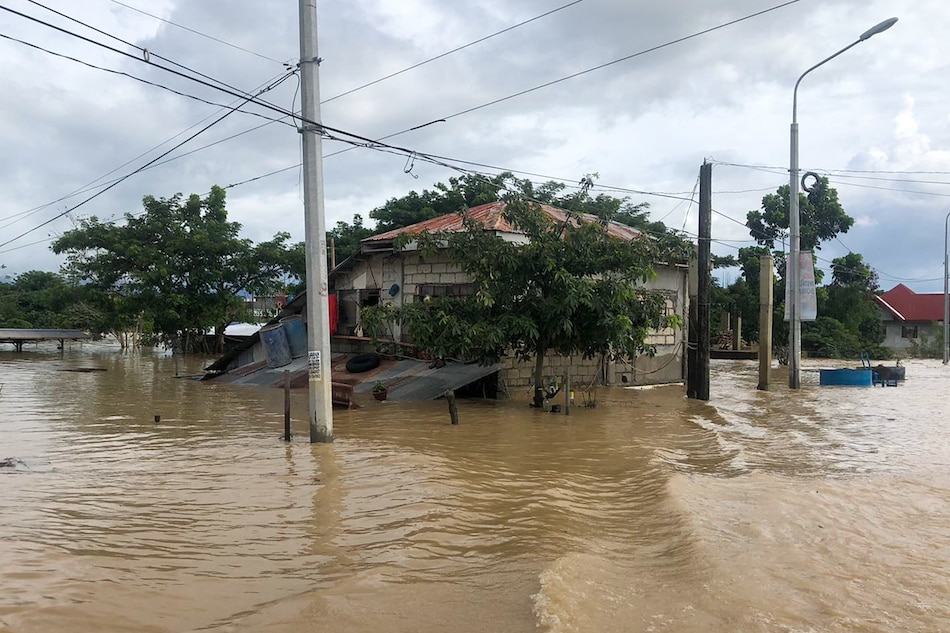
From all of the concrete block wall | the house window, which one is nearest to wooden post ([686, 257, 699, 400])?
the house window

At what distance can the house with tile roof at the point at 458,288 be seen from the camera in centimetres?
1733

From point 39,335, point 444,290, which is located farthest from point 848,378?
point 39,335

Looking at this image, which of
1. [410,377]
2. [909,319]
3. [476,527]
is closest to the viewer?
[476,527]

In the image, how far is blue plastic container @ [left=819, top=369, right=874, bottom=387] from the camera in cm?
2133

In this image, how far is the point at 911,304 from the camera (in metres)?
47.8

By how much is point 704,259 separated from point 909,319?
125 ft

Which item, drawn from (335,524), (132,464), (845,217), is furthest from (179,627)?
(845,217)

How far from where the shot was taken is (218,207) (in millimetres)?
34531

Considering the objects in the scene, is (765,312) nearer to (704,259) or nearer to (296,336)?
(704,259)

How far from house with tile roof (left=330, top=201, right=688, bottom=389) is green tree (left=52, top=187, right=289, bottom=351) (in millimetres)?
14562

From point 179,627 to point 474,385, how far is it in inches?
502

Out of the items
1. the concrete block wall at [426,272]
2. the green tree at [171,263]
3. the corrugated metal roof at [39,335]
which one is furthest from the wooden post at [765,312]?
the corrugated metal roof at [39,335]

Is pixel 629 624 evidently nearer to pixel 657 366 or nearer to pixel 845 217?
pixel 657 366

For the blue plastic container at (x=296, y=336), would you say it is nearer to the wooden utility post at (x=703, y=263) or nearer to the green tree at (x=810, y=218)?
the wooden utility post at (x=703, y=263)
